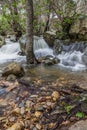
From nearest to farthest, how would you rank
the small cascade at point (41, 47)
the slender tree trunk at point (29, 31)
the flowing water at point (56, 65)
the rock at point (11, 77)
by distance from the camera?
the rock at point (11, 77)
the flowing water at point (56, 65)
the slender tree trunk at point (29, 31)
the small cascade at point (41, 47)

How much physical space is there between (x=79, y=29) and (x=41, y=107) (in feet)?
23.6

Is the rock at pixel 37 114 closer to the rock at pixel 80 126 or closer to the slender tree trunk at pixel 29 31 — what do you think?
the rock at pixel 80 126

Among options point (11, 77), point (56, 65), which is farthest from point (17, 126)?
point (56, 65)

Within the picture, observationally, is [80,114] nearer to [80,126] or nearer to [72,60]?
[80,126]

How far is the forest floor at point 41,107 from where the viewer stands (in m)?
3.12

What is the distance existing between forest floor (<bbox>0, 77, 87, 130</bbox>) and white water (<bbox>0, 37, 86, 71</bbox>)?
A: 3.25m

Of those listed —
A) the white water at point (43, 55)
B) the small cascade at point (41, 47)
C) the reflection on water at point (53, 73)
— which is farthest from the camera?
the small cascade at point (41, 47)

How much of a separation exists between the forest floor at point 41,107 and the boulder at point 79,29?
228 inches

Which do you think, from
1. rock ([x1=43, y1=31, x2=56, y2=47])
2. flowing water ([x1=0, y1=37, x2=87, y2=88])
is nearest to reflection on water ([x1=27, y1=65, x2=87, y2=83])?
flowing water ([x1=0, y1=37, x2=87, y2=88])

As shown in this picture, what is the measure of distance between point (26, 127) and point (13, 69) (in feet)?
10.8

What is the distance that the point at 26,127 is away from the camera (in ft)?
10.2

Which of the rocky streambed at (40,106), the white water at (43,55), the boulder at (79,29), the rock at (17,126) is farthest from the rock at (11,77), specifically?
the boulder at (79,29)

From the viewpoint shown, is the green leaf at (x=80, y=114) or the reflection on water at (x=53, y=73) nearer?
the green leaf at (x=80, y=114)

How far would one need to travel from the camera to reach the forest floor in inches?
123
